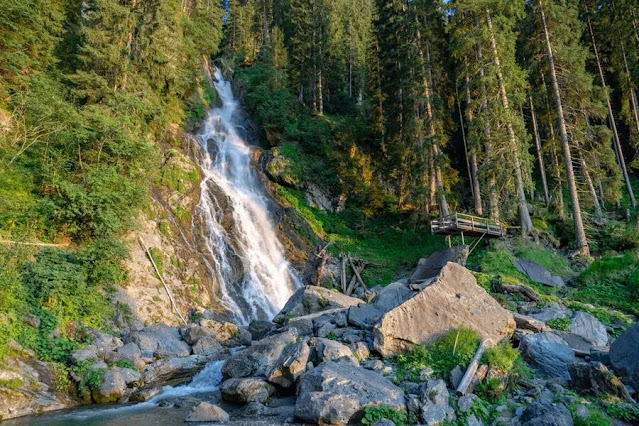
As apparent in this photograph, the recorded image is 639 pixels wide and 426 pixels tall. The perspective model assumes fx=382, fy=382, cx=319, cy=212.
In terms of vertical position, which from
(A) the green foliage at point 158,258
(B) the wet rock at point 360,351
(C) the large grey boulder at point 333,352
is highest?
(A) the green foliage at point 158,258

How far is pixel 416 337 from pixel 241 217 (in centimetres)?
1678

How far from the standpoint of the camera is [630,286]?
13.9 metres

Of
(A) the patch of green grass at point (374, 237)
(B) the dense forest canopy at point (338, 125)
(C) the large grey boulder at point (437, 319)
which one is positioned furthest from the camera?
(A) the patch of green grass at point (374, 237)

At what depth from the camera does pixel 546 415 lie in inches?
227

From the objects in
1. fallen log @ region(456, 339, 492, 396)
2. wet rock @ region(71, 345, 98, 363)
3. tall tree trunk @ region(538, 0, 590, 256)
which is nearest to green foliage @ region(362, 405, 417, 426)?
fallen log @ region(456, 339, 492, 396)

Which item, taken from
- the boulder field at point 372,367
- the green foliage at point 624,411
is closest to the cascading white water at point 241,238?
the boulder field at point 372,367

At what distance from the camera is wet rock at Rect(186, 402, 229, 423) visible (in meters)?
7.46

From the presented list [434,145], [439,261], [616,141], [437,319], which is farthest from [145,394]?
[616,141]

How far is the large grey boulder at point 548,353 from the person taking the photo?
802 cm

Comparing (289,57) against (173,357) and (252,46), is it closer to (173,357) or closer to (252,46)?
(252,46)

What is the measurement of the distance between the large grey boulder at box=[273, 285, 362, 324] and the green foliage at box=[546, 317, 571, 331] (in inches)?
267

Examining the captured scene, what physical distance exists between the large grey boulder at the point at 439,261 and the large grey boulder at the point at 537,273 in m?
2.32

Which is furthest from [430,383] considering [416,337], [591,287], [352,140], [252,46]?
[252,46]

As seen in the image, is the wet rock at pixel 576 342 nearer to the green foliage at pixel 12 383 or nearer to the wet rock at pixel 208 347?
the wet rock at pixel 208 347
